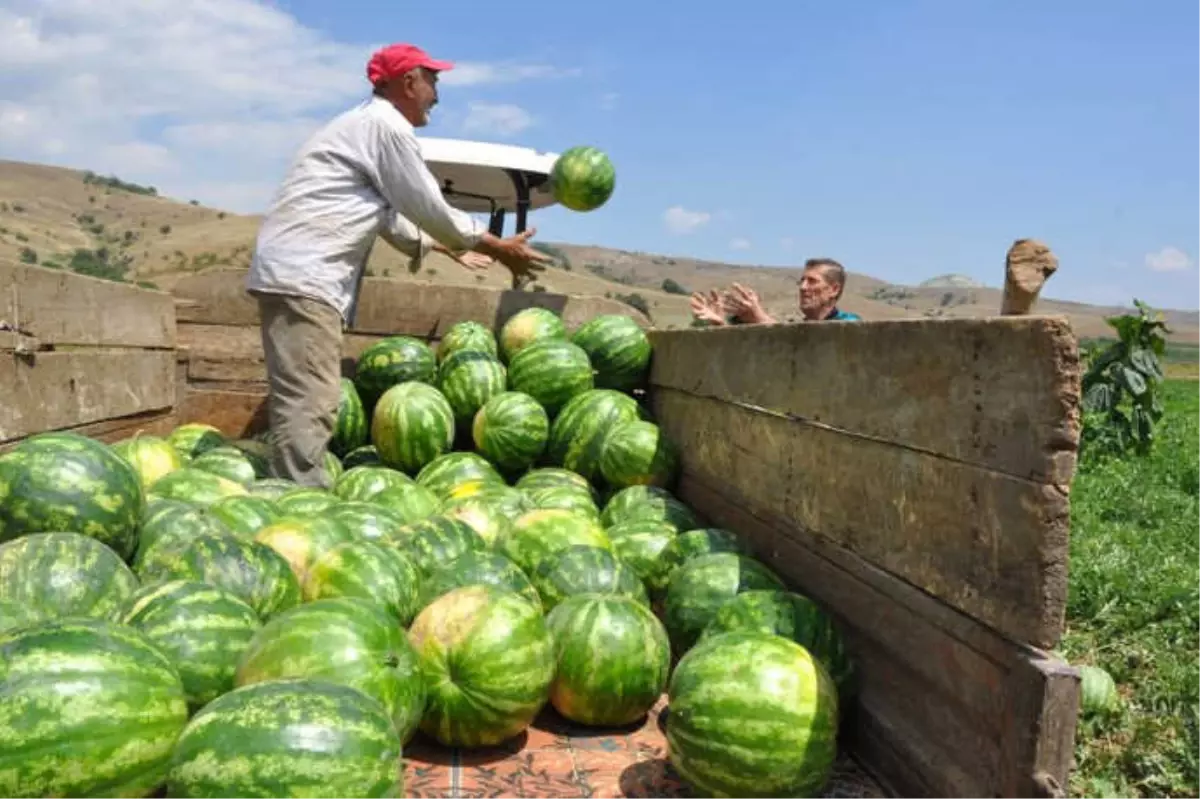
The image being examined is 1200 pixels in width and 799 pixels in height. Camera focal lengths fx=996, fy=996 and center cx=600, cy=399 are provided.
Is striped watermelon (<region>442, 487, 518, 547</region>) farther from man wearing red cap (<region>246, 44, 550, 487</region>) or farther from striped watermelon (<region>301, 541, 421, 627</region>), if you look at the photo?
man wearing red cap (<region>246, 44, 550, 487</region>)

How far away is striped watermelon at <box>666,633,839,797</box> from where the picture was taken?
2520 mm

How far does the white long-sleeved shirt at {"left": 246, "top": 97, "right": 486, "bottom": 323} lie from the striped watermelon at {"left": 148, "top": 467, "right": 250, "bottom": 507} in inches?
43.7

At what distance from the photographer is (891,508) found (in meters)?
2.78

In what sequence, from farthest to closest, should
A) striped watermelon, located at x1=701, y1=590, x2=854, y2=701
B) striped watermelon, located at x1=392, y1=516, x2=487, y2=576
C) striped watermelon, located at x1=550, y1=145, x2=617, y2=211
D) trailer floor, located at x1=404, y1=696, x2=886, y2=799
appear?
striped watermelon, located at x1=550, y1=145, x2=617, y2=211, striped watermelon, located at x1=392, y1=516, x2=487, y2=576, striped watermelon, located at x1=701, y1=590, x2=854, y2=701, trailer floor, located at x1=404, y1=696, x2=886, y2=799

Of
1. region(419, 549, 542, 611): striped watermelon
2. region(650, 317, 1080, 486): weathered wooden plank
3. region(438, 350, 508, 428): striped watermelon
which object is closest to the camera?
region(650, 317, 1080, 486): weathered wooden plank

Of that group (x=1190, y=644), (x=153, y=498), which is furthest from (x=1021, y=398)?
(x=153, y=498)

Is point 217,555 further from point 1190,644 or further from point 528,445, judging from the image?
point 1190,644

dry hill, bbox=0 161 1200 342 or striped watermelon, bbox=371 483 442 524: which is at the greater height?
dry hill, bbox=0 161 1200 342

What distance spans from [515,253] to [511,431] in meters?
1.04

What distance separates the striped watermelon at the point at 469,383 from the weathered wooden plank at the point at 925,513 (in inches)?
73.4

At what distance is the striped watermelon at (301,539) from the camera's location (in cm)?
332

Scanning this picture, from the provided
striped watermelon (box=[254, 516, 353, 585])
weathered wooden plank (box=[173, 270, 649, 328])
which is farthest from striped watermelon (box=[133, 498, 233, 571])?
weathered wooden plank (box=[173, 270, 649, 328])

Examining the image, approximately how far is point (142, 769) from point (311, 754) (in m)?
0.39

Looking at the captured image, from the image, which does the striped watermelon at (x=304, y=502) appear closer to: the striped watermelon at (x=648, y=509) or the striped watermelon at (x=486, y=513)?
the striped watermelon at (x=486, y=513)
